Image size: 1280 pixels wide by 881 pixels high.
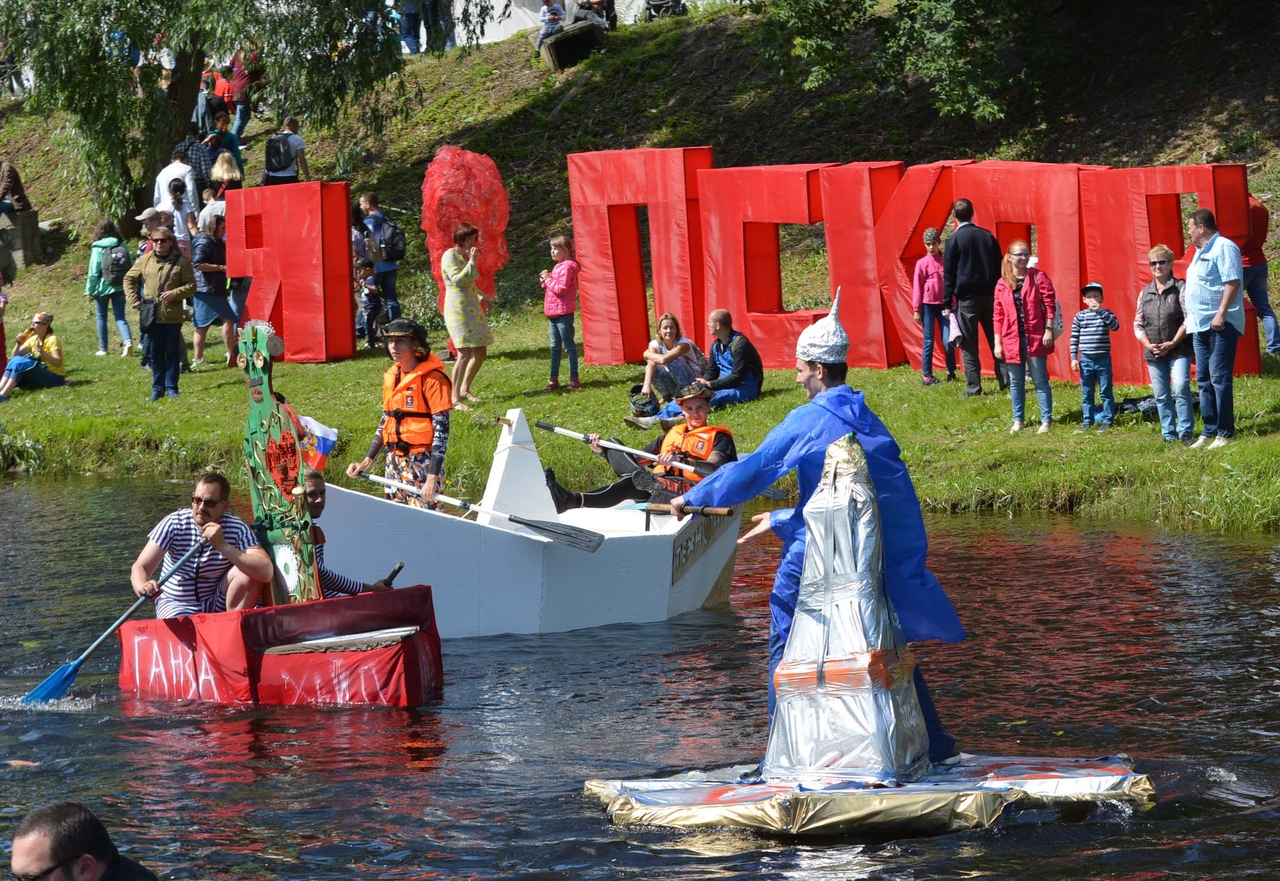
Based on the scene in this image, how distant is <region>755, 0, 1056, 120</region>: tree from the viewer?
78.3ft

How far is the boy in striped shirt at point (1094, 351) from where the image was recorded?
15891mm

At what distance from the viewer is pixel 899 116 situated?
26875 mm

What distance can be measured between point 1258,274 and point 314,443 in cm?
1095

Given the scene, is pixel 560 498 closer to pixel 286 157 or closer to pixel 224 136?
pixel 286 157

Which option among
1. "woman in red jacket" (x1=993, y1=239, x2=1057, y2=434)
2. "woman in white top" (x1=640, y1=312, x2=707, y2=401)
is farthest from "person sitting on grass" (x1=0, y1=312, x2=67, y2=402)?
"woman in red jacket" (x1=993, y1=239, x2=1057, y2=434)

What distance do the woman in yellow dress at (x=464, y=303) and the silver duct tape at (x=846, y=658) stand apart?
36.4 ft

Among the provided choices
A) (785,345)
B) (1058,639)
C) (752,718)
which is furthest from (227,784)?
(785,345)

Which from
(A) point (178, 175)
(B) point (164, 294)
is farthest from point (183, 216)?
(B) point (164, 294)

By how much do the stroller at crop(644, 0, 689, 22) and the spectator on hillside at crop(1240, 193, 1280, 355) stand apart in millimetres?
17423

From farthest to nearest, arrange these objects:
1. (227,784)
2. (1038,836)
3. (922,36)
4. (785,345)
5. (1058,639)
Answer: (922,36) → (785,345) → (1058,639) → (227,784) → (1038,836)

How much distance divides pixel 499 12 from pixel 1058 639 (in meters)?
26.8

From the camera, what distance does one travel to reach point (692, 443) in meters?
12.7

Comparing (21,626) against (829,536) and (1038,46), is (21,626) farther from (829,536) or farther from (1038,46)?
(1038,46)

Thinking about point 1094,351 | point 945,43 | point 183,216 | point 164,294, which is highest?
point 945,43
